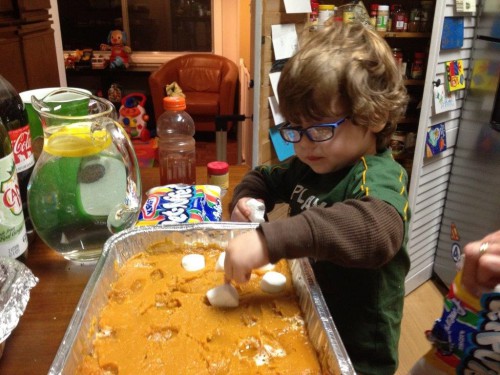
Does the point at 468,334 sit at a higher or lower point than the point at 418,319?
higher

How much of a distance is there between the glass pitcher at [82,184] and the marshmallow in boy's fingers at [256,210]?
0.78 ft

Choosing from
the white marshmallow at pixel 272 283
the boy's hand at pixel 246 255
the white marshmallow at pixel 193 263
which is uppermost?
the boy's hand at pixel 246 255

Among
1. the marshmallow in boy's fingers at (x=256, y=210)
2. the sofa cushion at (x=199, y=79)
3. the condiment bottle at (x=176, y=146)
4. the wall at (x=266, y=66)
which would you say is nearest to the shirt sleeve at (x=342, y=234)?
the marshmallow in boy's fingers at (x=256, y=210)

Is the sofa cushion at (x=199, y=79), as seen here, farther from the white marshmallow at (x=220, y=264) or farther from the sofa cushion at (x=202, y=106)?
the white marshmallow at (x=220, y=264)

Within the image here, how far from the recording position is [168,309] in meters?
0.77

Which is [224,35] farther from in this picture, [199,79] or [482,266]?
[482,266]

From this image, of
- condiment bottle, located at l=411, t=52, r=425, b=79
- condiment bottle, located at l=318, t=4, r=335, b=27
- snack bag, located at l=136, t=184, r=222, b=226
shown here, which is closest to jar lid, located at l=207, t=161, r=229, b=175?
snack bag, located at l=136, t=184, r=222, b=226

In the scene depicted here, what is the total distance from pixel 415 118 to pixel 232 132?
3.02 m

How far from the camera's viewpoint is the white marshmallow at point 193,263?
855 mm

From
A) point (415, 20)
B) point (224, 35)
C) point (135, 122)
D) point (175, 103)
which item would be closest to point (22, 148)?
point (175, 103)

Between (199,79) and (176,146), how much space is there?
4074 millimetres

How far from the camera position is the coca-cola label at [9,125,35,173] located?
862 mm

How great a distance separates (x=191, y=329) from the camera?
72 centimetres

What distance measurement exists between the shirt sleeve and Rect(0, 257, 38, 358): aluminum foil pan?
1.18ft
